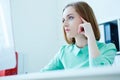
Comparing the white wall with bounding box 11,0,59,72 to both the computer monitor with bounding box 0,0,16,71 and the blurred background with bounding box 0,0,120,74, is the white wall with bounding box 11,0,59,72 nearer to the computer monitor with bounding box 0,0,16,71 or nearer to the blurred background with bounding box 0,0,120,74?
the blurred background with bounding box 0,0,120,74

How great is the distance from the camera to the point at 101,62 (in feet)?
2.14

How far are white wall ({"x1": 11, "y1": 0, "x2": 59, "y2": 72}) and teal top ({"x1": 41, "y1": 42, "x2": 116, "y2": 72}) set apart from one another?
55 cm

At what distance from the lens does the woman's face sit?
78 centimetres

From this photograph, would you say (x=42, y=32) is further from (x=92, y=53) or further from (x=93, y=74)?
(x=93, y=74)

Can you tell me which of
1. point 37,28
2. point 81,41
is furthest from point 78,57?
point 37,28

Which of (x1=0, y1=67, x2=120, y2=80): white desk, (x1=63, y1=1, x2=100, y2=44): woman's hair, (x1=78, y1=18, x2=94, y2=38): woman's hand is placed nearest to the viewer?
(x1=0, y1=67, x2=120, y2=80): white desk

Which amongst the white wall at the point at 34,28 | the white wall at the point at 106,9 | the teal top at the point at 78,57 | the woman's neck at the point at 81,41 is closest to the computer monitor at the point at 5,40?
the teal top at the point at 78,57

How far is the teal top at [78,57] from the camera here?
716 millimetres

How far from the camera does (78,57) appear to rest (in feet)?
2.52

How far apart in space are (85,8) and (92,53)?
0.23m

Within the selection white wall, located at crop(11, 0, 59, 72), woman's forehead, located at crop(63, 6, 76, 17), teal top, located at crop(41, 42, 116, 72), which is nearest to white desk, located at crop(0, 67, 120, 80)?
teal top, located at crop(41, 42, 116, 72)

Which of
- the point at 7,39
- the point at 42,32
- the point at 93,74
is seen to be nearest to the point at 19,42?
the point at 42,32

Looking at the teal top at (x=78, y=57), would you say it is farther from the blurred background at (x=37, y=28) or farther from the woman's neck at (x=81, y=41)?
the blurred background at (x=37, y=28)

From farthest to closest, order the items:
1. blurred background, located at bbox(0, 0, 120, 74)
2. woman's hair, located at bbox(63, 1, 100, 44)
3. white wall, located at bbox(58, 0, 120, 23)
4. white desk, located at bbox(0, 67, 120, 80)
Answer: blurred background, located at bbox(0, 0, 120, 74), white wall, located at bbox(58, 0, 120, 23), woman's hair, located at bbox(63, 1, 100, 44), white desk, located at bbox(0, 67, 120, 80)
